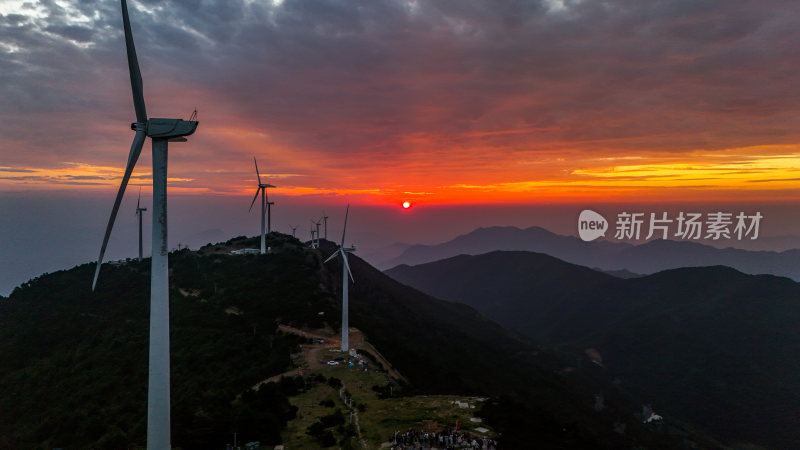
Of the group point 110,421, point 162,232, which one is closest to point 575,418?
point 110,421

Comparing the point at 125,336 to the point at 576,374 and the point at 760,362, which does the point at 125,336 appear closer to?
the point at 576,374

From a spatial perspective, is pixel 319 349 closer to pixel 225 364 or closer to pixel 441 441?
pixel 225 364

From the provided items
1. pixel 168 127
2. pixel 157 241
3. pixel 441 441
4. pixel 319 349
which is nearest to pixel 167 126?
pixel 168 127

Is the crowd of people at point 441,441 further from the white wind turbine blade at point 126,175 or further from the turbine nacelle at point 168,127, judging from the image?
the turbine nacelle at point 168,127

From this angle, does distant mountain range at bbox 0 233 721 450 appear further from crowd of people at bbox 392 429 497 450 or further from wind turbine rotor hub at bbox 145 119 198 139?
wind turbine rotor hub at bbox 145 119 198 139

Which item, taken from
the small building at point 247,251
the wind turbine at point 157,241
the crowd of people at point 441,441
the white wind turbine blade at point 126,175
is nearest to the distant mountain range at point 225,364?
the crowd of people at point 441,441
